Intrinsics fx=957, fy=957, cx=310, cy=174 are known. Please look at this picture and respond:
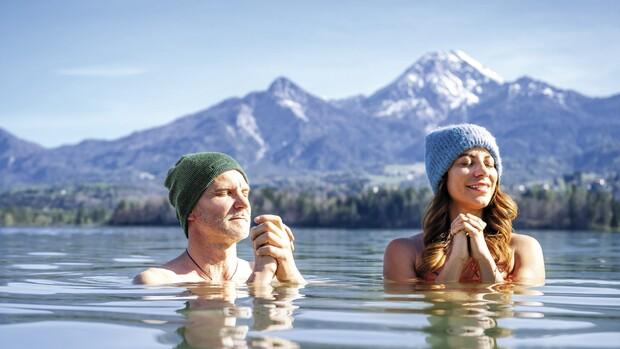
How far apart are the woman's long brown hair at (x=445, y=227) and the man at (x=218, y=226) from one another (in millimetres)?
1510

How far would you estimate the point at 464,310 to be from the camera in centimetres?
793

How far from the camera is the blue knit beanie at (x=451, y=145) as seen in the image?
10.4 m

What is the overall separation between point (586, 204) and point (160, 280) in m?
151

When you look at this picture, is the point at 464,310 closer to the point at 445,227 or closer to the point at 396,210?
the point at 445,227

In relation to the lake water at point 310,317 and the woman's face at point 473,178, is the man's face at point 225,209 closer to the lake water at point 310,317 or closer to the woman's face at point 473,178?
the lake water at point 310,317

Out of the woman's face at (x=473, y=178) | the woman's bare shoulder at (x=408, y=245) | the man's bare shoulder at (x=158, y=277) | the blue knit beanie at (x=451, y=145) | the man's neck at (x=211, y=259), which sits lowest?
the man's bare shoulder at (x=158, y=277)

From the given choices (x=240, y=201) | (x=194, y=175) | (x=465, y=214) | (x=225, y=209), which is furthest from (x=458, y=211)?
(x=194, y=175)

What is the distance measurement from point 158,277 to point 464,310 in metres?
4.32

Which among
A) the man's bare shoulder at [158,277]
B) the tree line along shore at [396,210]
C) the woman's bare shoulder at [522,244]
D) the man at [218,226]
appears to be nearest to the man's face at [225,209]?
the man at [218,226]

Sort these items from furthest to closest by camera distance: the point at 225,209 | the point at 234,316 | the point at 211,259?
the point at 211,259, the point at 225,209, the point at 234,316

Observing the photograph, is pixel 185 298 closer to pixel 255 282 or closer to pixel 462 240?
pixel 255 282

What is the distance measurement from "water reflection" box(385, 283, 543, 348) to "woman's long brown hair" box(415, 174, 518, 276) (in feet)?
1.29

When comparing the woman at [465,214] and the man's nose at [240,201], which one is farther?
the woman at [465,214]

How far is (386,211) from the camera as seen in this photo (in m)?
175
